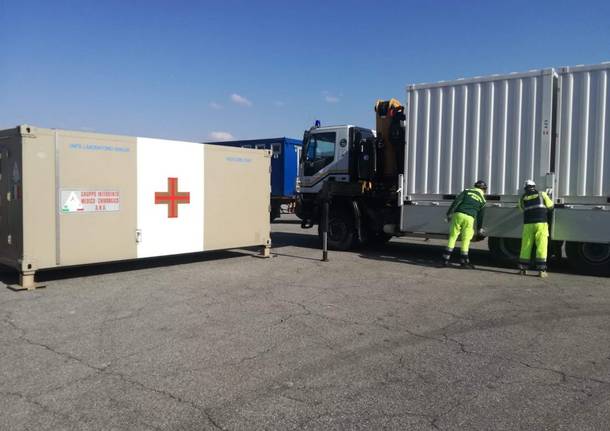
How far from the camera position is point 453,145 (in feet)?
33.9

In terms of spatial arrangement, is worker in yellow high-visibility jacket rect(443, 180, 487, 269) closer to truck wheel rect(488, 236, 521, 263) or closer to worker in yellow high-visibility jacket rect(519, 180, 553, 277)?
truck wheel rect(488, 236, 521, 263)

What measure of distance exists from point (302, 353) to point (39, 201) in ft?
16.1

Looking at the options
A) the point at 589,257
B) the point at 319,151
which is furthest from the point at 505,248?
the point at 319,151

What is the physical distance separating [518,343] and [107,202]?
6.32 metres

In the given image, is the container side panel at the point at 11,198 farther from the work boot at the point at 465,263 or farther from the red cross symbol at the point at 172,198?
the work boot at the point at 465,263

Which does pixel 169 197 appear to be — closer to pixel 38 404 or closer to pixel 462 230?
pixel 462 230

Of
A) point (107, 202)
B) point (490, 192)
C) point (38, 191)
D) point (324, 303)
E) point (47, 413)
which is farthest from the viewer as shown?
point (490, 192)

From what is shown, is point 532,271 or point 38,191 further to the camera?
point 532,271

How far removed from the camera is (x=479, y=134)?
32.8ft

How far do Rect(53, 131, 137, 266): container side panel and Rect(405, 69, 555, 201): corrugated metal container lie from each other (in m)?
5.63

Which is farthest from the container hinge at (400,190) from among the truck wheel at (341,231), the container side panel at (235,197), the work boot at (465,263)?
the container side panel at (235,197)

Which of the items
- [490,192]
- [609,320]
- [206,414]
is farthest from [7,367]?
[490,192]

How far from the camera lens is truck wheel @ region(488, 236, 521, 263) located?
→ 395 inches

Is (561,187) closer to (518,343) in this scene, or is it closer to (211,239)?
(518,343)
